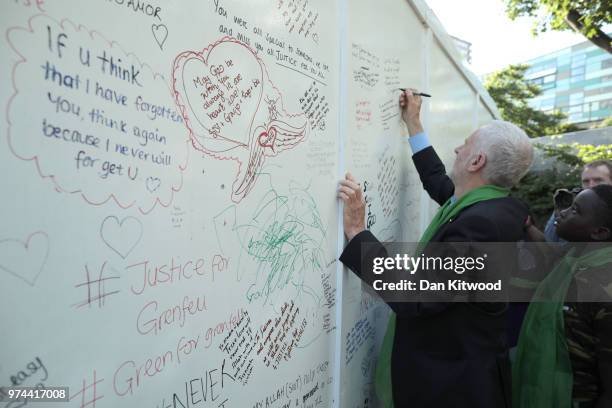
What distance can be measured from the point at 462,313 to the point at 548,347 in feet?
2.17

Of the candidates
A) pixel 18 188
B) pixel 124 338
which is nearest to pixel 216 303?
pixel 124 338

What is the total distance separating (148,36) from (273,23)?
2.00 ft

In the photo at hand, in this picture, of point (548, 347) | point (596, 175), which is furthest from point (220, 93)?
point (596, 175)

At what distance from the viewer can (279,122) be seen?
5.10ft

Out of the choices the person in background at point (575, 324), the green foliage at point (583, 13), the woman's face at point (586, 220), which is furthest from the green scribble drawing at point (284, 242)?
the green foliage at point (583, 13)

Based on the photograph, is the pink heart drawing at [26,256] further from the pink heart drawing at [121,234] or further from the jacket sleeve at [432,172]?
the jacket sleeve at [432,172]

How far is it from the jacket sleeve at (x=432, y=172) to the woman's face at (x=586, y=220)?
664 mm

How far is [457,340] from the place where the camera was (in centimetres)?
183

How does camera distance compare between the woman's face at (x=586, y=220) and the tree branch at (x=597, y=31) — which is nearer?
the woman's face at (x=586, y=220)

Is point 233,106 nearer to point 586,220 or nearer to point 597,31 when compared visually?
point 586,220

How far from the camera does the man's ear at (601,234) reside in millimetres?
2145

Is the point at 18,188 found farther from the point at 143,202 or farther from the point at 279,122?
the point at 279,122

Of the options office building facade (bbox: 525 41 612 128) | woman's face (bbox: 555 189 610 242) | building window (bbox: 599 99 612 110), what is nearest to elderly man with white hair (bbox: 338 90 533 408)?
woman's face (bbox: 555 189 610 242)

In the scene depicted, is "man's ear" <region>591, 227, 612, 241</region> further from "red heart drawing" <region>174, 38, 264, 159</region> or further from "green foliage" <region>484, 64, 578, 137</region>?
"green foliage" <region>484, 64, 578, 137</region>
